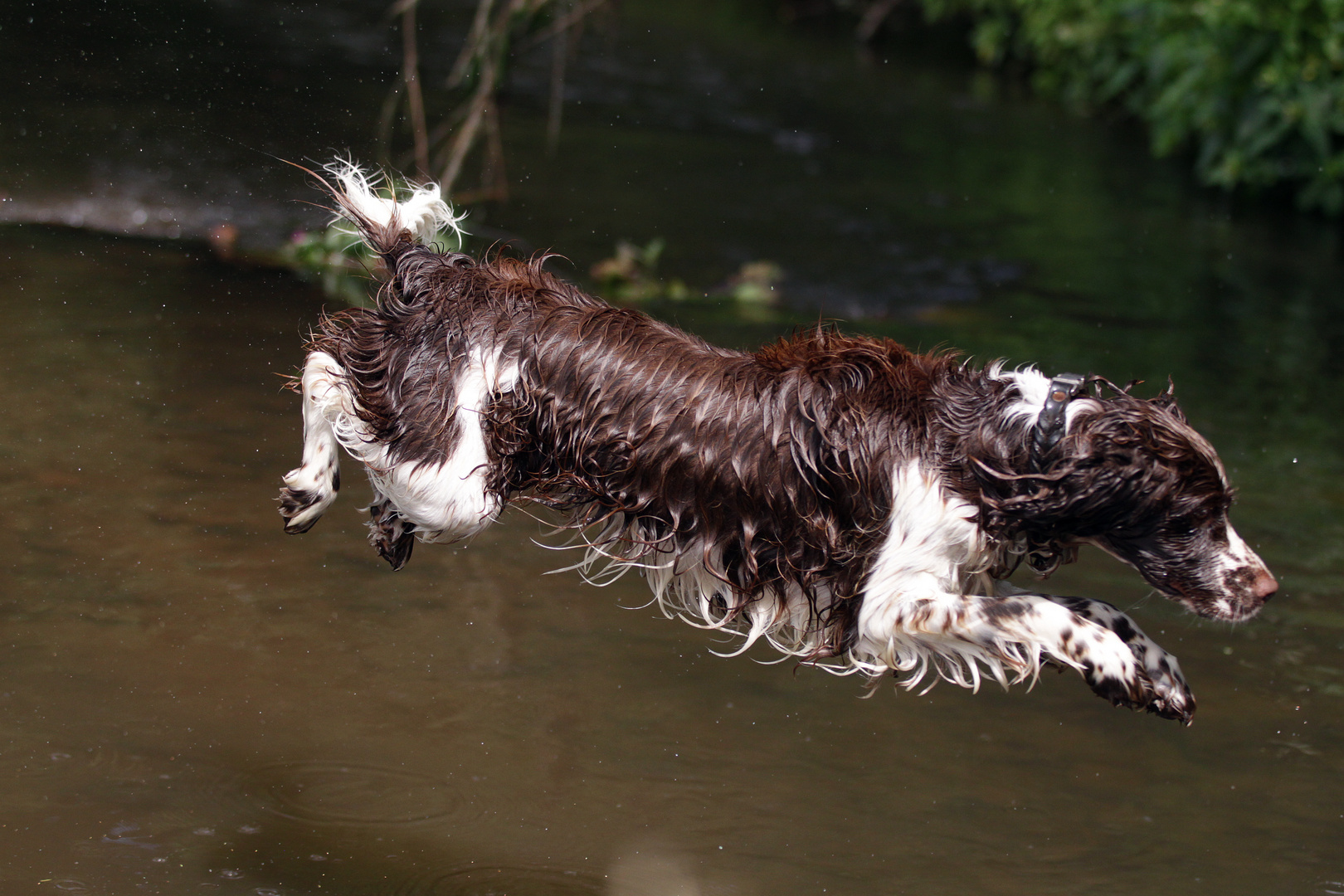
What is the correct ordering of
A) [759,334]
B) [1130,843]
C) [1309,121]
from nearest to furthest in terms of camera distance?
[1130,843] → [759,334] → [1309,121]

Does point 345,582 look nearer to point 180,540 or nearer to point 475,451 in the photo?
point 180,540

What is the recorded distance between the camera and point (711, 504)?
3812mm

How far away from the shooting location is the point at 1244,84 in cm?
1275

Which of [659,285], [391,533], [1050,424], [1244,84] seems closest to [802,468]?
[1050,424]

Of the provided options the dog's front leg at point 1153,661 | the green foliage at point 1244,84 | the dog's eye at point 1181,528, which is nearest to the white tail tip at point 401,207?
the dog's front leg at point 1153,661

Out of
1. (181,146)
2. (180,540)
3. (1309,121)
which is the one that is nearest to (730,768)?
(180,540)

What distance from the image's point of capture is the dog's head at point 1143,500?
11.5 feet

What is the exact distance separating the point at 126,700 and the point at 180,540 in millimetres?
994

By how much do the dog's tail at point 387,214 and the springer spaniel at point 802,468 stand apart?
0.03 metres

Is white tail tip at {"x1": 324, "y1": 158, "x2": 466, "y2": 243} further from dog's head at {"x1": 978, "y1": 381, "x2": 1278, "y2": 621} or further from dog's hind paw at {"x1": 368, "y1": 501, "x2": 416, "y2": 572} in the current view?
dog's head at {"x1": 978, "y1": 381, "x2": 1278, "y2": 621}

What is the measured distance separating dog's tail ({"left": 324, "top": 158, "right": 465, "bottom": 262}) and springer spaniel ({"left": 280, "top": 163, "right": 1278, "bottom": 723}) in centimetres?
3

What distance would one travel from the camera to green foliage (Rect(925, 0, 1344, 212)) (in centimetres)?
1161

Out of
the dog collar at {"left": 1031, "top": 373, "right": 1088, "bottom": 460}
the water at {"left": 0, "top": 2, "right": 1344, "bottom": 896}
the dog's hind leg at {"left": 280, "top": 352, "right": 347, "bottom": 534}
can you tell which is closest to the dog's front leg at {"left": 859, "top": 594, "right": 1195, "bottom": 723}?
the dog collar at {"left": 1031, "top": 373, "right": 1088, "bottom": 460}

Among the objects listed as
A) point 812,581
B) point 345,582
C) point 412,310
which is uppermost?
point 412,310
